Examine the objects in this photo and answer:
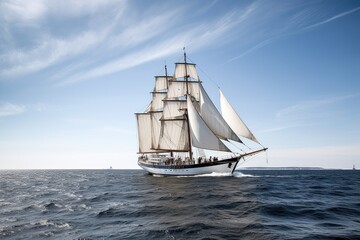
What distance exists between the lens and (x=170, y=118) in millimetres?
68938

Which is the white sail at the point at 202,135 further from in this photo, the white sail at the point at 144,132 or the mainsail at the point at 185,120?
the white sail at the point at 144,132

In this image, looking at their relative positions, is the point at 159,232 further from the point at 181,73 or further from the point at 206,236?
the point at 181,73

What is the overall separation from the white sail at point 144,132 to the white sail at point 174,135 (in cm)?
1191

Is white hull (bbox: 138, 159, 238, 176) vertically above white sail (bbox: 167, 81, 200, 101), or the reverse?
white sail (bbox: 167, 81, 200, 101)

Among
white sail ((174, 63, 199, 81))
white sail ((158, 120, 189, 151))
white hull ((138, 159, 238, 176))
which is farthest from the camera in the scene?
white sail ((174, 63, 199, 81))

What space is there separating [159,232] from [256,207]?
29.9 feet

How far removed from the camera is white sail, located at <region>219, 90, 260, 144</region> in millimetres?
51031

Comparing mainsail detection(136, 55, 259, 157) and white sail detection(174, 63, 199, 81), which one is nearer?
mainsail detection(136, 55, 259, 157)

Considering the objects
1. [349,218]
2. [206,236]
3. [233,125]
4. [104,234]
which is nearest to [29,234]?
[104,234]

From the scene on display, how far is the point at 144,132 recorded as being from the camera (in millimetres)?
81000

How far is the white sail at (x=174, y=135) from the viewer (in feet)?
219

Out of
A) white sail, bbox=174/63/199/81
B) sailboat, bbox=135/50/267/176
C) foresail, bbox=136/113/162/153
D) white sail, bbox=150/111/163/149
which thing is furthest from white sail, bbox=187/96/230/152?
foresail, bbox=136/113/162/153

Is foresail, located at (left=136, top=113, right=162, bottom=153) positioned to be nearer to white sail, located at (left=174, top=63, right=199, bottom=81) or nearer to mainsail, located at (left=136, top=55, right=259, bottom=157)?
mainsail, located at (left=136, top=55, right=259, bottom=157)

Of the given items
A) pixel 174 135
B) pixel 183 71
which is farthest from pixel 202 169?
pixel 183 71
